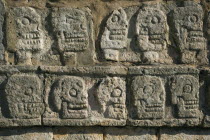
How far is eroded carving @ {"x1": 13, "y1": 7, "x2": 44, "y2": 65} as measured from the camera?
2961 mm

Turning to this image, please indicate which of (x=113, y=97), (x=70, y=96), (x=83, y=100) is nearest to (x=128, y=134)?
(x=113, y=97)

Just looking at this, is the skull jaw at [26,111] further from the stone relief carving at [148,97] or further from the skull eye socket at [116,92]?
the stone relief carving at [148,97]

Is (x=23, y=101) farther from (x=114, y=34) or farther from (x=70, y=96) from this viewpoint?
(x=114, y=34)

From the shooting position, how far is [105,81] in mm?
2979

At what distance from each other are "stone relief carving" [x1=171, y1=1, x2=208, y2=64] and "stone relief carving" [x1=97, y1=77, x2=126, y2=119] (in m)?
0.61

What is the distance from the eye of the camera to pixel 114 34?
301 centimetres

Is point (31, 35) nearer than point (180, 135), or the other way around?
point (31, 35)

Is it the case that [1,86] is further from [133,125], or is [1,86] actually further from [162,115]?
[162,115]

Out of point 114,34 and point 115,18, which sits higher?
point 115,18

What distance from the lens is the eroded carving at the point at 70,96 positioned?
2.97 metres

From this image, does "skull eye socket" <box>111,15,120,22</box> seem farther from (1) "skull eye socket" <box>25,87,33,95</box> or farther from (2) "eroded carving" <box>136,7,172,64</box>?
(1) "skull eye socket" <box>25,87,33,95</box>

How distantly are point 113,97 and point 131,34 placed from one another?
0.58 metres

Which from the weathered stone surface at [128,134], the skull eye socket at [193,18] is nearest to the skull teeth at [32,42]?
the weathered stone surface at [128,134]

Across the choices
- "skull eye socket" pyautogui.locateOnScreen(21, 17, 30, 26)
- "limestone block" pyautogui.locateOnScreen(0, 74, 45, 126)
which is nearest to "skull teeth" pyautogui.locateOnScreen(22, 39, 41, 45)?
"skull eye socket" pyautogui.locateOnScreen(21, 17, 30, 26)
